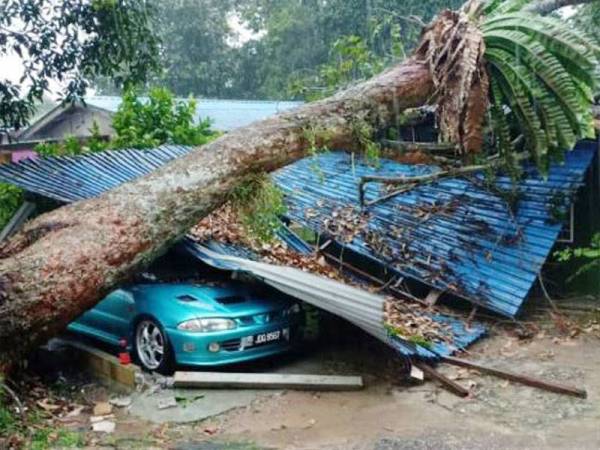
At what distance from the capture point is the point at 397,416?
5.86m

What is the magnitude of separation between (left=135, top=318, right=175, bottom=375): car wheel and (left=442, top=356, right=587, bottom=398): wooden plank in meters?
2.90

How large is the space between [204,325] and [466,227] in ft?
14.0

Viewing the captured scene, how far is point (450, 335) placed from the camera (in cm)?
755

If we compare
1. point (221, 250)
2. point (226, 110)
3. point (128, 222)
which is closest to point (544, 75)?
point (221, 250)

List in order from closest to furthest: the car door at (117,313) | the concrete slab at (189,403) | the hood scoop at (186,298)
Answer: the concrete slab at (189,403)
the hood scoop at (186,298)
the car door at (117,313)

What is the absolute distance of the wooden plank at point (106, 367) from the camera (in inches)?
258

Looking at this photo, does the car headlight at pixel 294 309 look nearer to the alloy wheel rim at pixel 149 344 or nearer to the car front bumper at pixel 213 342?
the car front bumper at pixel 213 342

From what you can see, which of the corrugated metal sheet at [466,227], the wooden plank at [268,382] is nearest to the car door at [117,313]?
the wooden plank at [268,382]

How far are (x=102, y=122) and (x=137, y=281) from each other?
1437cm

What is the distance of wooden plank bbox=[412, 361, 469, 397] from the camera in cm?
630

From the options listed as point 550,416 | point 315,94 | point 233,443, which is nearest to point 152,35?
point 315,94

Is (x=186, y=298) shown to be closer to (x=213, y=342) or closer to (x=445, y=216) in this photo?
(x=213, y=342)

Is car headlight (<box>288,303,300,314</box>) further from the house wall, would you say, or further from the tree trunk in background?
the house wall

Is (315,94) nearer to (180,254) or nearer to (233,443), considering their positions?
(180,254)
